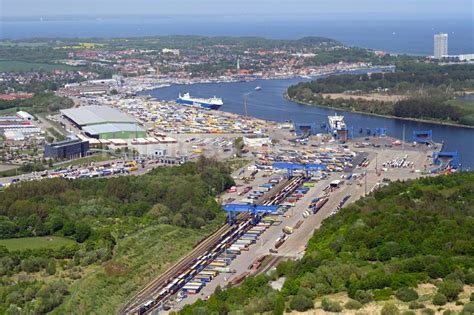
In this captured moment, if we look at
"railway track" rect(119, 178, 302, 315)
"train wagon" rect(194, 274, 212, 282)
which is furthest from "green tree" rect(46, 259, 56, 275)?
"train wagon" rect(194, 274, 212, 282)

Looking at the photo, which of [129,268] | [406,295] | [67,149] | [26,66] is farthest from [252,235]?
[26,66]

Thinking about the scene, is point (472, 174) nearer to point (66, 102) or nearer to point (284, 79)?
point (66, 102)

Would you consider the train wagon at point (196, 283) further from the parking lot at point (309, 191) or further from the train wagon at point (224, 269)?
the train wagon at point (224, 269)

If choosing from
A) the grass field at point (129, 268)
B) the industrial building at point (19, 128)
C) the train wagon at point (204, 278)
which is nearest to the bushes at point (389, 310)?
the grass field at point (129, 268)

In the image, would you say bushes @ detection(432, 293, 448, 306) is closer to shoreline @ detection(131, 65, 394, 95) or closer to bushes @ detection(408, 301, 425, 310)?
bushes @ detection(408, 301, 425, 310)

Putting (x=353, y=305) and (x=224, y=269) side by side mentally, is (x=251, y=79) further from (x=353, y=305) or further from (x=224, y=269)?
(x=353, y=305)

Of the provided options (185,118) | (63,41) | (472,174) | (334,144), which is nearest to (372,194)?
(472,174)

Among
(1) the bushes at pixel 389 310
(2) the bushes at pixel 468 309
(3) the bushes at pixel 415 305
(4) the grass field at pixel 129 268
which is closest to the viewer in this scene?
(2) the bushes at pixel 468 309
